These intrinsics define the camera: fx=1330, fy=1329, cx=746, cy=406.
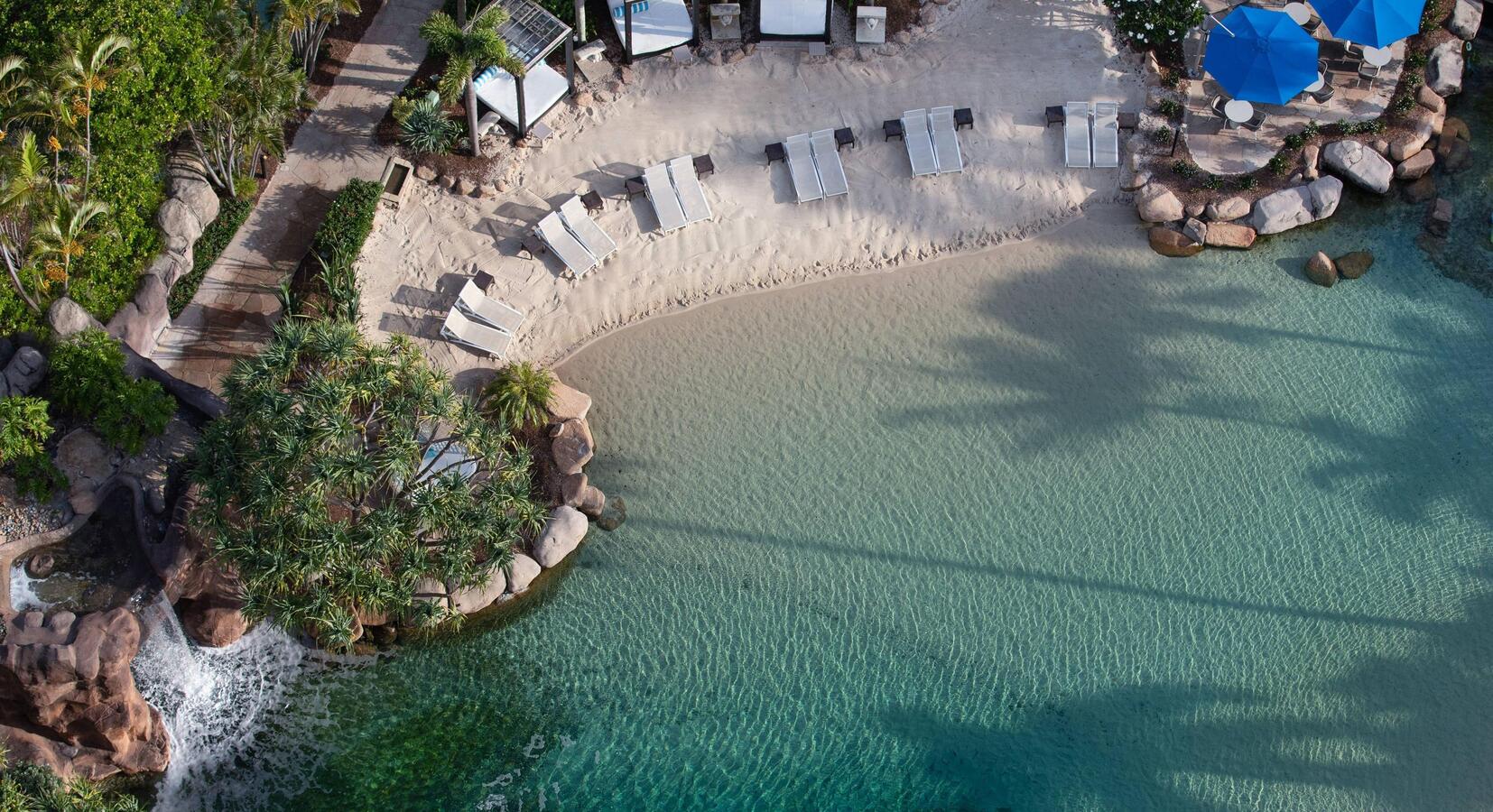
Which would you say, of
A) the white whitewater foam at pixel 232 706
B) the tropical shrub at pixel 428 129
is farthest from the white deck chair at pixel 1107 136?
the white whitewater foam at pixel 232 706

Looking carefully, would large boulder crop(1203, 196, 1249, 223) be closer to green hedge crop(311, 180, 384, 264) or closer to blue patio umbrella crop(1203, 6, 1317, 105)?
blue patio umbrella crop(1203, 6, 1317, 105)

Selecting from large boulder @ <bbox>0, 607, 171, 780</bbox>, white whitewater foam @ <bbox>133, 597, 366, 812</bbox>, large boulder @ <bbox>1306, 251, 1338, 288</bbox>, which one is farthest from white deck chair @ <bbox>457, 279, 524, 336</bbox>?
large boulder @ <bbox>1306, 251, 1338, 288</bbox>

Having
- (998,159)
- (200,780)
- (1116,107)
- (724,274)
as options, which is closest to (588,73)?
(724,274)

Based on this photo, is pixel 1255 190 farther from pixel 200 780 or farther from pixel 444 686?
pixel 200 780

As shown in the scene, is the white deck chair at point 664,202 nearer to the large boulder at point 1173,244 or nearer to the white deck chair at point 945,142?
the white deck chair at point 945,142

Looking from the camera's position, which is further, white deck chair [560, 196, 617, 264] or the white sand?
white deck chair [560, 196, 617, 264]

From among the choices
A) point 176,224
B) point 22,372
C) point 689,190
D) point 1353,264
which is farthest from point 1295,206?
point 22,372
